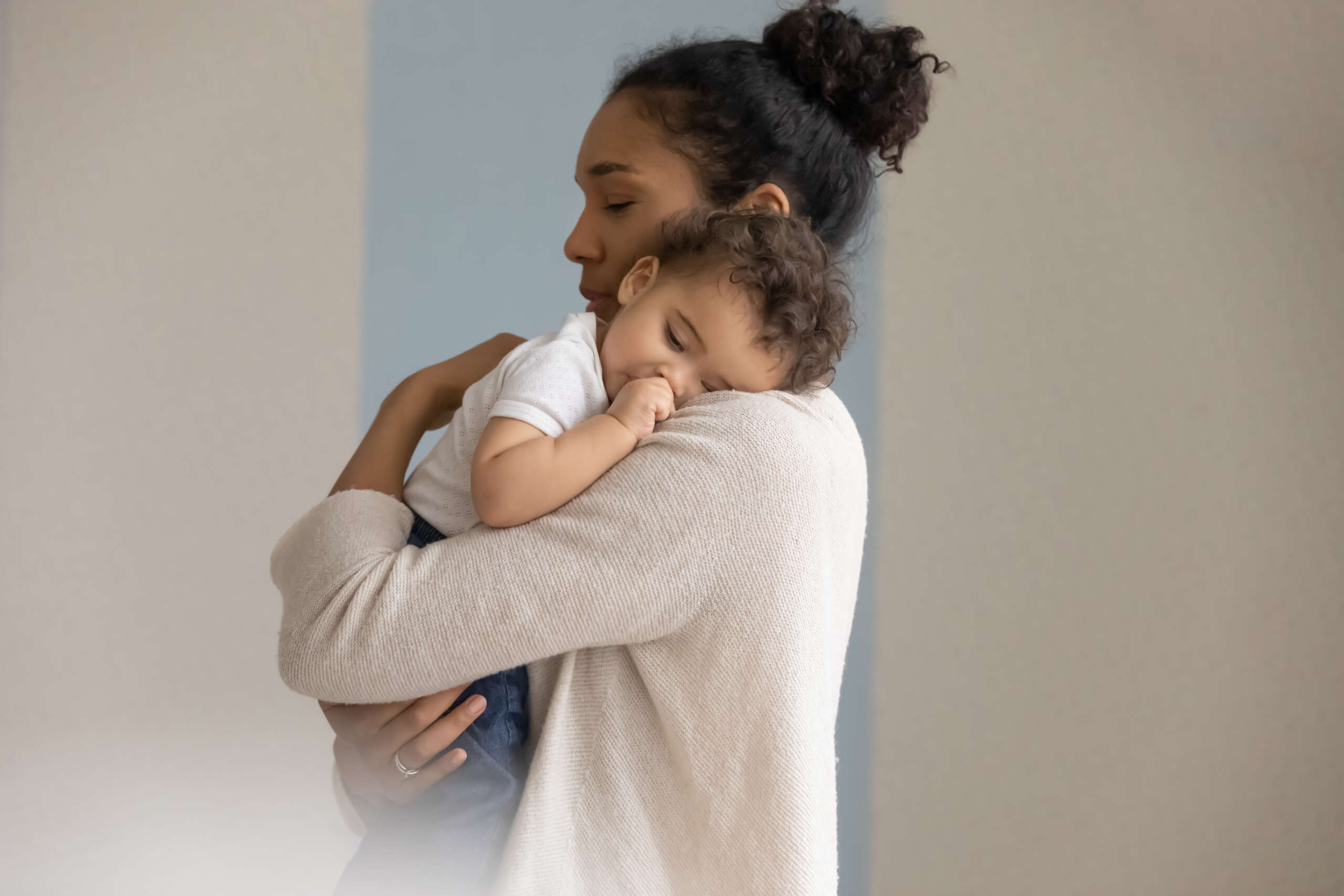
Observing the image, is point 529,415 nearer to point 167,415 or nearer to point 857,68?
point 857,68

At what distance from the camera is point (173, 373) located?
6.88ft

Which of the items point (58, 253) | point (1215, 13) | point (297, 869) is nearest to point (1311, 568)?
point (1215, 13)

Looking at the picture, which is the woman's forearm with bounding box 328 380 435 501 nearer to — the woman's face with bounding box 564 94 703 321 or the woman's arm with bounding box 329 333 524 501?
the woman's arm with bounding box 329 333 524 501

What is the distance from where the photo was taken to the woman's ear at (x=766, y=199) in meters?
1.10

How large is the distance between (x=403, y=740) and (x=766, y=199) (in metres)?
0.66

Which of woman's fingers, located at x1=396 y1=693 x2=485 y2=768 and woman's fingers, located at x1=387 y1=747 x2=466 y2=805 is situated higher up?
woman's fingers, located at x1=396 y1=693 x2=485 y2=768

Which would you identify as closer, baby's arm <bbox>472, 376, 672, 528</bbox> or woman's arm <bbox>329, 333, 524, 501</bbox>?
baby's arm <bbox>472, 376, 672, 528</bbox>

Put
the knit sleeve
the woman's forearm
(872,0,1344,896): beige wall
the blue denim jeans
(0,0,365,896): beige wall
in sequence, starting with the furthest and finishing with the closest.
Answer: (872,0,1344,896): beige wall → (0,0,365,896): beige wall → the woman's forearm → the blue denim jeans → the knit sleeve

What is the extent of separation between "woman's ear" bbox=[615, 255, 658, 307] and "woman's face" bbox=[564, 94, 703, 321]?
0.07m

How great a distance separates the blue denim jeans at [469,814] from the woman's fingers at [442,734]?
0.01 m

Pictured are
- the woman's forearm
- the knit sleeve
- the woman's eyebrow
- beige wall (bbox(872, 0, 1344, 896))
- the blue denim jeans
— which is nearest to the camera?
the knit sleeve

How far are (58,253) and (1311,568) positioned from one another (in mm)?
2848

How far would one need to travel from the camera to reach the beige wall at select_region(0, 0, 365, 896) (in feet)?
6.75

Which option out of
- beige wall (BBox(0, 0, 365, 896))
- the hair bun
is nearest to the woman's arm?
the hair bun
